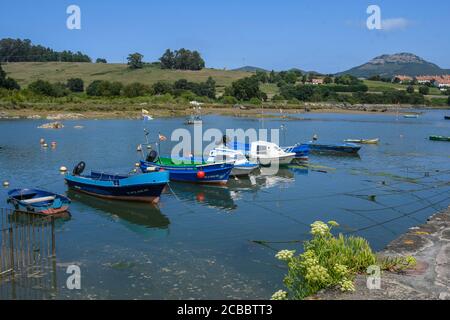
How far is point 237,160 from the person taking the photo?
32688 mm

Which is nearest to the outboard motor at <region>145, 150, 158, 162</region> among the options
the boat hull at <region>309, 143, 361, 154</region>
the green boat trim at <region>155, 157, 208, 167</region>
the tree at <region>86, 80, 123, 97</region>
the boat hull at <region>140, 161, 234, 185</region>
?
the green boat trim at <region>155, 157, 208, 167</region>

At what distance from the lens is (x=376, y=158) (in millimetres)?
45000

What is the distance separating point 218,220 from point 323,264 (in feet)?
39.0

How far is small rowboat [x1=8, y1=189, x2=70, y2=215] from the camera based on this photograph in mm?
21469

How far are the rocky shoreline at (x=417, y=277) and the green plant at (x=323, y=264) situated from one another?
254 mm

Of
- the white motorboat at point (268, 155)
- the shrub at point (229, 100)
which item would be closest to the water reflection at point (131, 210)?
the white motorboat at point (268, 155)

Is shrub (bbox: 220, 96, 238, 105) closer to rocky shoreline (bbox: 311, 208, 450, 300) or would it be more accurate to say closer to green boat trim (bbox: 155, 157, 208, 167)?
green boat trim (bbox: 155, 157, 208, 167)

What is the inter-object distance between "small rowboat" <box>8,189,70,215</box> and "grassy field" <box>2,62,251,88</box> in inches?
5455

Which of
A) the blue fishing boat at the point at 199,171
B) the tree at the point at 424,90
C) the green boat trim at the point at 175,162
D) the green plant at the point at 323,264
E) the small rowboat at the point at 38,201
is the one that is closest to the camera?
the green plant at the point at 323,264

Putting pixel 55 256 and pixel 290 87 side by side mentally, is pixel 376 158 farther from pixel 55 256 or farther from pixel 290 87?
pixel 290 87

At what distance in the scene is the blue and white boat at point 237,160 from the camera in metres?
32.3

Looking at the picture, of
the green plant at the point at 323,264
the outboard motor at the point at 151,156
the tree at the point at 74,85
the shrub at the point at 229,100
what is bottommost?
the green plant at the point at 323,264

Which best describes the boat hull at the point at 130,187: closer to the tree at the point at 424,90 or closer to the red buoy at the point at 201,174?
the red buoy at the point at 201,174

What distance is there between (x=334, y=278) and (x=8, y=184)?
24.4 meters
